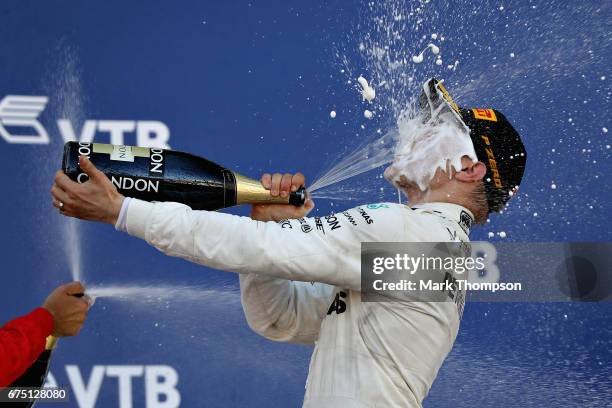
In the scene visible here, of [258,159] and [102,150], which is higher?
[258,159]

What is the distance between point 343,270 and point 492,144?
50cm

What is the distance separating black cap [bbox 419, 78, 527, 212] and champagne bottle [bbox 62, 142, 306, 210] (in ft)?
1.30

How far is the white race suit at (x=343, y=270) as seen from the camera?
191 centimetres

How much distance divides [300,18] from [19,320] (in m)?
1.38

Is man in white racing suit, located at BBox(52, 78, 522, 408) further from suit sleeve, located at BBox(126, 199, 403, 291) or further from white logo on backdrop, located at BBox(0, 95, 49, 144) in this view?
white logo on backdrop, located at BBox(0, 95, 49, 144)

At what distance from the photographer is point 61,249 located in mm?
3049

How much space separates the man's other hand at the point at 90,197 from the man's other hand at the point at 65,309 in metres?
0.57

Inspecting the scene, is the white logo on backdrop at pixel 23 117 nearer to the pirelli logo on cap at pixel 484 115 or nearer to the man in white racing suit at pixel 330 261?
the man in white racing suit at pixel 330 261

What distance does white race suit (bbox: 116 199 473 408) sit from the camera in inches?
75.0

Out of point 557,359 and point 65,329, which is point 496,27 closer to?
point 557,359

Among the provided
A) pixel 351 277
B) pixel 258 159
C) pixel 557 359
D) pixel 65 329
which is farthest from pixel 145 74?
pixel 557 359

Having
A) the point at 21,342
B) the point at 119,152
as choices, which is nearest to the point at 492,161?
the point at 119,152

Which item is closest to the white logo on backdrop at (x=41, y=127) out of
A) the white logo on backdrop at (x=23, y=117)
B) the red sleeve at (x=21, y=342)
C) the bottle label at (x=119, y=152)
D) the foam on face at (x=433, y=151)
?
the white logo on backdrop at (x=23, y=117)

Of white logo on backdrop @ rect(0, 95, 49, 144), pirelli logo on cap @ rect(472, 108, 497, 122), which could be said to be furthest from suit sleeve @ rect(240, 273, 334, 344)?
white logo on backdrop @ rect(0, 95, 49, 144)
